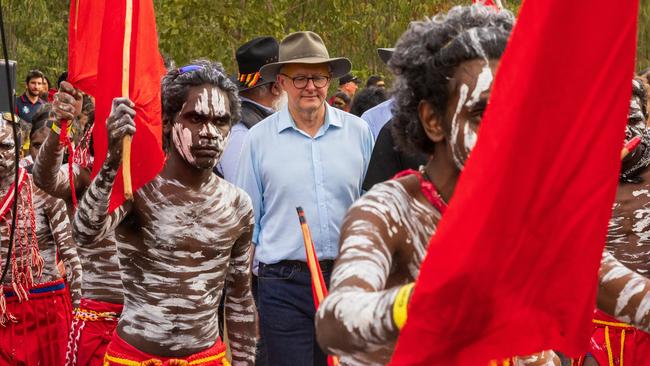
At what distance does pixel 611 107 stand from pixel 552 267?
366 mm

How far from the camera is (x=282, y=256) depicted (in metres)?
7.36

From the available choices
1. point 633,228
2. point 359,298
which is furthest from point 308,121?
point 359,298

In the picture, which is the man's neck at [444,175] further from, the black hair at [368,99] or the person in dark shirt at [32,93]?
the person in dark shirt at [32,93]

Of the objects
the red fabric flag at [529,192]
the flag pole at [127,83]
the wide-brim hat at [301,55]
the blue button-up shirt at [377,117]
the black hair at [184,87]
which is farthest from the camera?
the blue button-up shirt at [377,117]

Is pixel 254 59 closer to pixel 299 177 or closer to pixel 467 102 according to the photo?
pixel 299 177

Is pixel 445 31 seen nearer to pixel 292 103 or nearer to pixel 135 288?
pixel 135 288

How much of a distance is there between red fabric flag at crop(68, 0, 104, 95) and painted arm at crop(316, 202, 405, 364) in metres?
3.31

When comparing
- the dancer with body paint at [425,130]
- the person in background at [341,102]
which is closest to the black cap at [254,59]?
the dancer with body paint at [425,130]

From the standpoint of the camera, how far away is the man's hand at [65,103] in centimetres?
645

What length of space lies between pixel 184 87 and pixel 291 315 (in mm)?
1576

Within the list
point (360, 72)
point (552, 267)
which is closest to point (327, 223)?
point (552, 267)

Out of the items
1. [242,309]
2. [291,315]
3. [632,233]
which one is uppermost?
[632,233]

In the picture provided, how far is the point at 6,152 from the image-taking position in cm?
811

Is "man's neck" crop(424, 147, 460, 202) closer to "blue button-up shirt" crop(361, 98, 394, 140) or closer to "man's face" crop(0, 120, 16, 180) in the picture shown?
"man's face" crop(0, 120, 16, 180)
